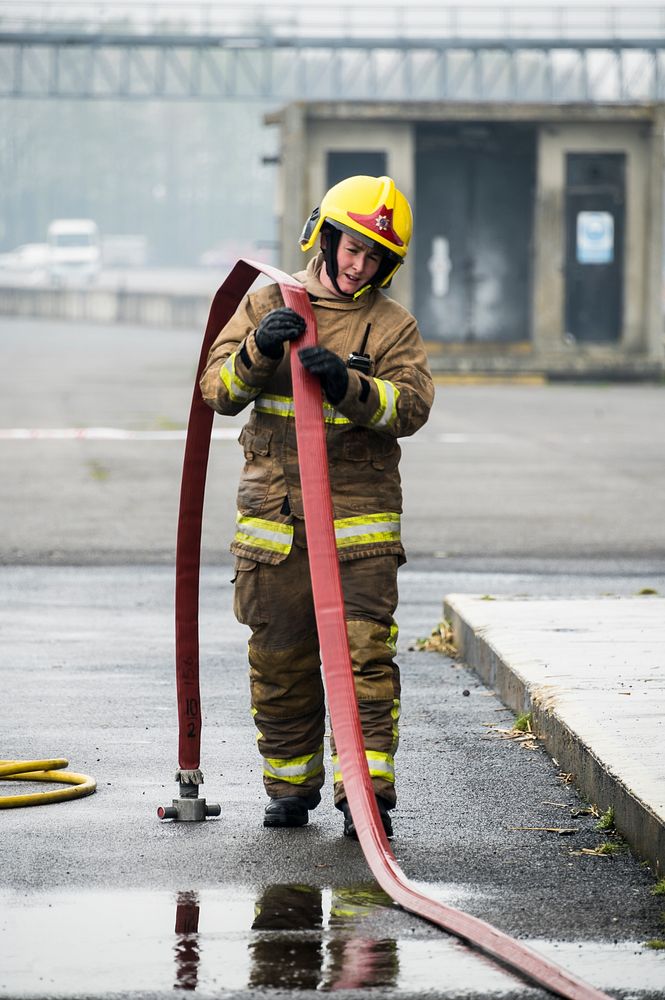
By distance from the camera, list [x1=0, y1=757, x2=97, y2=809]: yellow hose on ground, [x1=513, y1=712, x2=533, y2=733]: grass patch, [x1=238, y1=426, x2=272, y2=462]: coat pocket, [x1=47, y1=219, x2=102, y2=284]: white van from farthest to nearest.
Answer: [x1=47, y1=219, x2=102, y2=284]: white van < [x1=513, y1=712, x2=533, y2=733]: grass patch < [x1=0, y1=757, x2=97, y2=809]: yellow hose on ground < [x1=238, y1=426, x2=272, y2=462]: coat pocket

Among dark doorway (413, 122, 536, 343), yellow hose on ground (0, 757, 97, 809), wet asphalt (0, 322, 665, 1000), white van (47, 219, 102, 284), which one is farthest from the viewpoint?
white van (47, 219, 102, 284)

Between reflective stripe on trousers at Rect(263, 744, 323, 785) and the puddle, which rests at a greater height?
reflective stripe on trousers at Rect(263, 744, 323, 785)

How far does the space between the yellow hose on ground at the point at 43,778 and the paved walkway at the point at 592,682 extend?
1495mm

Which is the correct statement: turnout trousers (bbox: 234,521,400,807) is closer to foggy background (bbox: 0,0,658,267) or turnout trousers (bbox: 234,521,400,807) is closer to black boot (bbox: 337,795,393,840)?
black boot (bbox: 337,795,393,840)

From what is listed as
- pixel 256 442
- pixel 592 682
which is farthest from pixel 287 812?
pixel 592 682

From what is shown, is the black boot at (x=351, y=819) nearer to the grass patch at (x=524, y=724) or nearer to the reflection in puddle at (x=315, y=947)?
the reflection in puddle at (x=315, y=947)

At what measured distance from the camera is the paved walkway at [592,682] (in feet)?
17.8

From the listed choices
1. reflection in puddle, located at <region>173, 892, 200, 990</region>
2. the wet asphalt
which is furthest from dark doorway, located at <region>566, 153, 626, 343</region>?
reflection in puddle, located at <region>173, 892, 200, 990</region>

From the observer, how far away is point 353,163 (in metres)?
→ 29.6

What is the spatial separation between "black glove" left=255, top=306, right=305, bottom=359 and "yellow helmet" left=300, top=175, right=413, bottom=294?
0.35 meters

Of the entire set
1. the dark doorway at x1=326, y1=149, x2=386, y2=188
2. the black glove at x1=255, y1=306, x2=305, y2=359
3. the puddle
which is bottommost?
the puddle

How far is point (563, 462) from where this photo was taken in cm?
1770

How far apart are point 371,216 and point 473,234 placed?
2522 centimetres

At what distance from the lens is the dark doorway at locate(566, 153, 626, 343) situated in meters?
29.7
